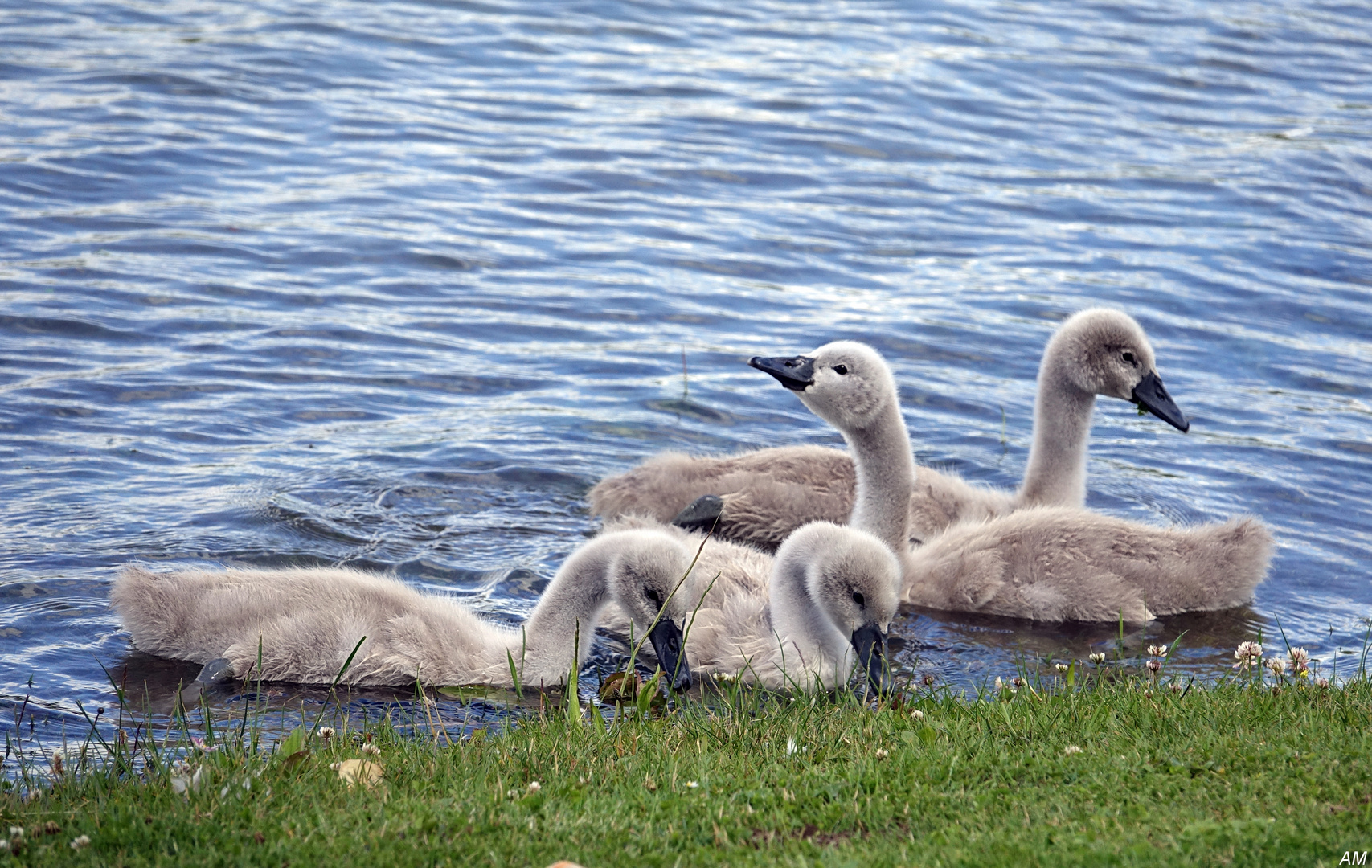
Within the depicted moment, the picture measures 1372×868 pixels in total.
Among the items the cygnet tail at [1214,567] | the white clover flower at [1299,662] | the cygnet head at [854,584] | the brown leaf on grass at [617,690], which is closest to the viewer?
the white clover flower at [1299,662]

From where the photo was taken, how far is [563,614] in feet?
19.4

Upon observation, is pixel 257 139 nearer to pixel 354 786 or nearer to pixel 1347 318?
pixel 1347 318

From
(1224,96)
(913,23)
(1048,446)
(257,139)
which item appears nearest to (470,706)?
(1048,446)

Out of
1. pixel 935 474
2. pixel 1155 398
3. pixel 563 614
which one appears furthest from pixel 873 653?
pixel 1155 398

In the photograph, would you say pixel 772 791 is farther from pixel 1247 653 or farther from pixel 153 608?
pixel 153 608

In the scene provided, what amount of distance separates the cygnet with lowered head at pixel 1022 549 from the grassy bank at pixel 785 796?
84.7 inches

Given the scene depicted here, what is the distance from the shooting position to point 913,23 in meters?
19.7

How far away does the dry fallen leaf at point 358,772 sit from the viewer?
4.07 m

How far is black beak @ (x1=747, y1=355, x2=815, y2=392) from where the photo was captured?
23.2 feet

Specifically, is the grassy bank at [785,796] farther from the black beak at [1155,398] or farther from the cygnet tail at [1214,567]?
the black beak at [1155,398]

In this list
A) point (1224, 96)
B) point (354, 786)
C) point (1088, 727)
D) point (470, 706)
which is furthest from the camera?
point (1224, 96)

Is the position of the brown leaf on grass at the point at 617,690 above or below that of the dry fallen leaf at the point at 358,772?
below

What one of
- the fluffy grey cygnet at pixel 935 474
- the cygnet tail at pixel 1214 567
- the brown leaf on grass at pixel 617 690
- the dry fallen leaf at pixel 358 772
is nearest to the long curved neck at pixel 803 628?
the brown leaf on grass at pixel 617 690

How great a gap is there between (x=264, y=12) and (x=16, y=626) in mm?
13213
